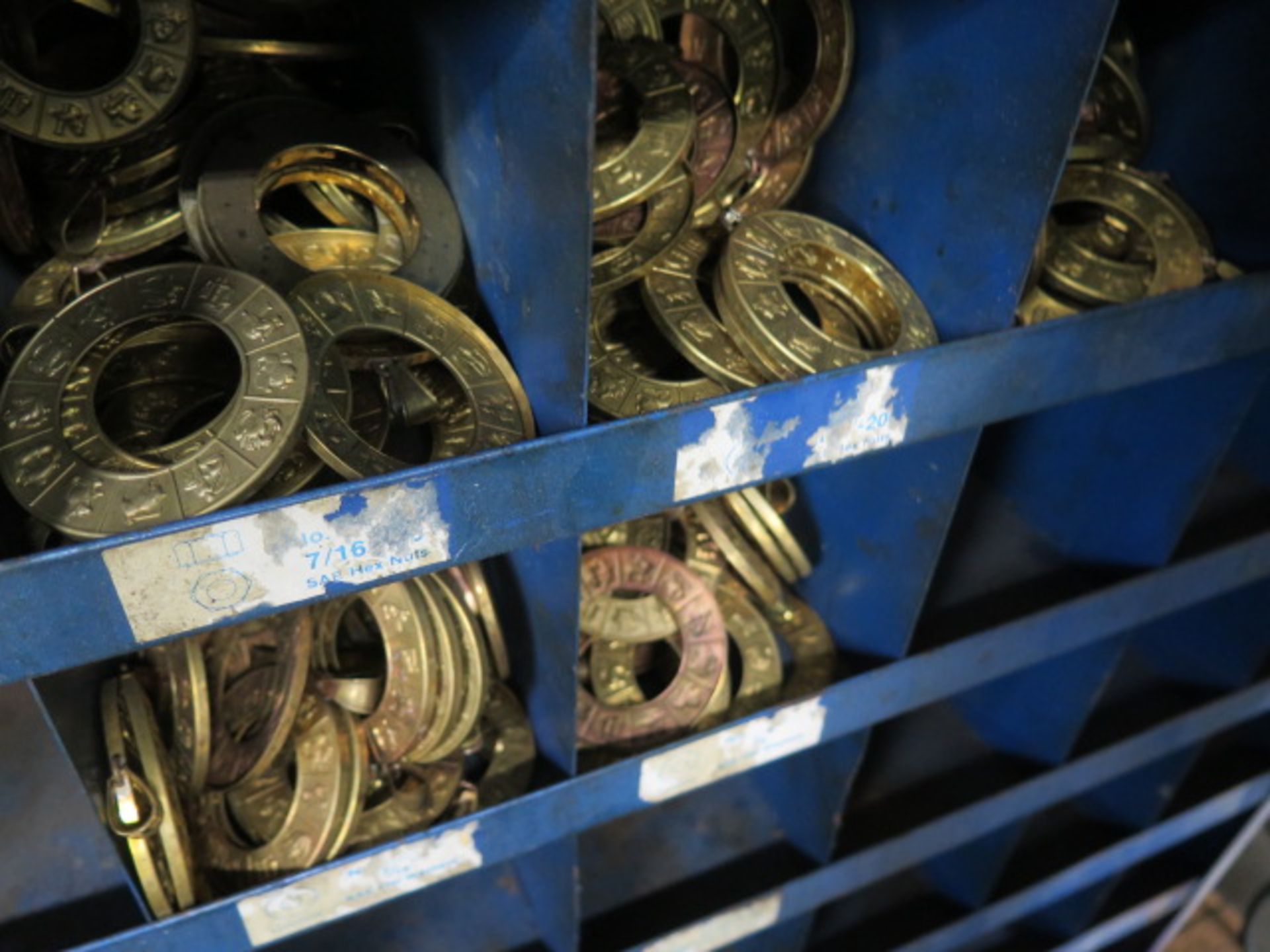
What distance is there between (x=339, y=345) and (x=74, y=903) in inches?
35.5

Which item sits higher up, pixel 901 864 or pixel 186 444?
pixel 186 444

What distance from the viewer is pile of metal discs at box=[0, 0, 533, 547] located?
0.89 metres

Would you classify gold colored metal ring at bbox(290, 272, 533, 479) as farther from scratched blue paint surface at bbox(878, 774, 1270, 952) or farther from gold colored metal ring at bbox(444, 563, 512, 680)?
scratched blue paint surface at bbox(878, 774, 1270, 952)

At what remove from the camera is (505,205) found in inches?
39.3

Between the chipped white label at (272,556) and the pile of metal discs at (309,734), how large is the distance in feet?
1.18

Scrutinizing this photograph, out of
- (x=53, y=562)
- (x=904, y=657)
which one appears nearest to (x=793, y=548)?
(x=904, y=657)

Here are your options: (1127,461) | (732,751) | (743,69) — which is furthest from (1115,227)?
(732,751)

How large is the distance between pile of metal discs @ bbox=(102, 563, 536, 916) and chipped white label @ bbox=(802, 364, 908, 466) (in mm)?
504

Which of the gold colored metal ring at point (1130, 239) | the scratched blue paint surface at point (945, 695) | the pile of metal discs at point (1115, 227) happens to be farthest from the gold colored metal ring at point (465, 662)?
the gold colored metal ring at point (1130, 239)

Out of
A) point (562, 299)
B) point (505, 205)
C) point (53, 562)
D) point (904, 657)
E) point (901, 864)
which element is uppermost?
point (505, 205)

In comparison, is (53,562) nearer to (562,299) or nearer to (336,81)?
(562,299)

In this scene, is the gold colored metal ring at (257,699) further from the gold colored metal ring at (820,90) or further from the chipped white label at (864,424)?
the gold colored metal ring at (820,90)

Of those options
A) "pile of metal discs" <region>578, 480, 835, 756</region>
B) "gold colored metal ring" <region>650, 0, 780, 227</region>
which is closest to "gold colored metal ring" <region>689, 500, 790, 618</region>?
"pile of metal discs" <region>578, 480, 835, 756</region>

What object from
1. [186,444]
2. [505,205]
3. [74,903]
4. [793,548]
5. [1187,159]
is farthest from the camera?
[1187,159]
